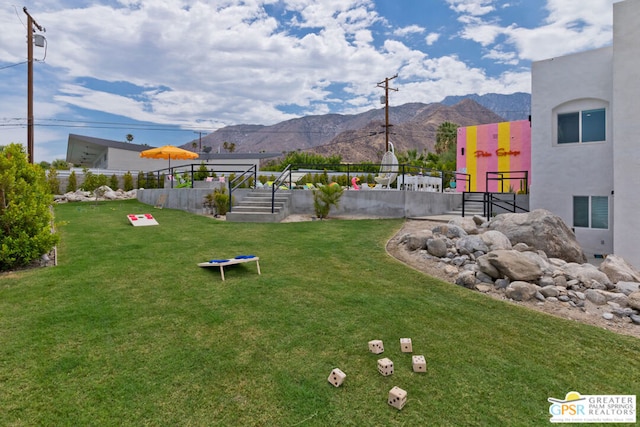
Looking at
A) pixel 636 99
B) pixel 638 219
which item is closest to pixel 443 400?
pixel 638 219

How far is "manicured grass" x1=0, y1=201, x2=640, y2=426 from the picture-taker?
279 cm

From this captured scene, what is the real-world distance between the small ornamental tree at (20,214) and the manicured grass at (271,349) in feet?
1.71

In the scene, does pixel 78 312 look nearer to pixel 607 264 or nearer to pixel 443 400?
pixel 443 400

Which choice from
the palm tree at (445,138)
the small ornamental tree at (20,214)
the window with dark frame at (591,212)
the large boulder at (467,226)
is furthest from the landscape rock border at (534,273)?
the palm tree at (445,138)

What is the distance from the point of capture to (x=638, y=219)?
9.84m

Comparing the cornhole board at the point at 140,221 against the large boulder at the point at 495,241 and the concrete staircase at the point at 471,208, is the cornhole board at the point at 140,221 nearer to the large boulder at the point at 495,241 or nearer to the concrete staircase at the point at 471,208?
the large boulder at the point at 495,241

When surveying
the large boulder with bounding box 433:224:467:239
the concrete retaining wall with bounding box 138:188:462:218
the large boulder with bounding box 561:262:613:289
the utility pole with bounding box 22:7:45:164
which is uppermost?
the utility pole with bounding box 22:7:45:164

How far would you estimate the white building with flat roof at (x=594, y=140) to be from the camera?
1005cm

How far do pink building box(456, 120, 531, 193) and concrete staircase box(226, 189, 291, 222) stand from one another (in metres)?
13.6

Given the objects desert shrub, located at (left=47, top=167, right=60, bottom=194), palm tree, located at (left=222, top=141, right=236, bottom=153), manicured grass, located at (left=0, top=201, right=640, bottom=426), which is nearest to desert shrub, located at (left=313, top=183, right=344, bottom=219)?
manicured grass, located at (left=0, top=201, right=640, bottom=426)

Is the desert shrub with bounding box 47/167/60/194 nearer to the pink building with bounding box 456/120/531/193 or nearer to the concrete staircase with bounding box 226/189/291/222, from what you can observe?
the concrete staircase with bounding box 226/189/291/222

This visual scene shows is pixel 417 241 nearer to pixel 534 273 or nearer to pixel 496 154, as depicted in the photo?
pixel 534 273

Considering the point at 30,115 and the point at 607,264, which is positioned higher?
the point at 30,115

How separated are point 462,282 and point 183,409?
17.3 feet
